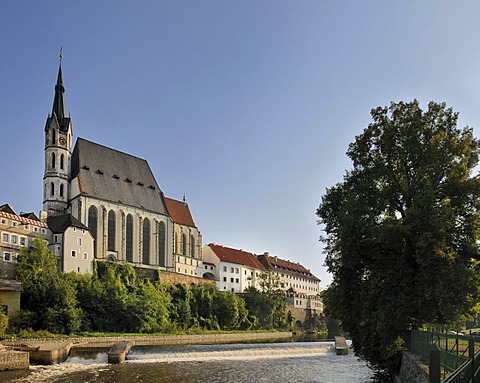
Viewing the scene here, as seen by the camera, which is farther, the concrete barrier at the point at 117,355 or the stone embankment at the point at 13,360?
the concrete barrier at the point at 117,355

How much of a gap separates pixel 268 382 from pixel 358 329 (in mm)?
6234

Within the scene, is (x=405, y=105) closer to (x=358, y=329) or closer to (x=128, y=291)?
(x=358, y=329)

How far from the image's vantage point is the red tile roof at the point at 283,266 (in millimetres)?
137350

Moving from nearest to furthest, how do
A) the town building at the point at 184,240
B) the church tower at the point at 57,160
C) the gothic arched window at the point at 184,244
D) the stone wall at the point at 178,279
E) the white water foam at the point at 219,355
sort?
the white water foam at the point at 219,355, the church tower at the point at 57,160, the stone wall at the point at 178,279, the town building at the point at 184,240, the gothic arched window at the point at 184,244

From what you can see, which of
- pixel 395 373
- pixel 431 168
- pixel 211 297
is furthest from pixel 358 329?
pixel 211 297

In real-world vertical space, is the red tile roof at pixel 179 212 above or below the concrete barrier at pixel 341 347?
above

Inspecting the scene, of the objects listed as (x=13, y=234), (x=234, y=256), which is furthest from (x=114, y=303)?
(x=234, y=256)

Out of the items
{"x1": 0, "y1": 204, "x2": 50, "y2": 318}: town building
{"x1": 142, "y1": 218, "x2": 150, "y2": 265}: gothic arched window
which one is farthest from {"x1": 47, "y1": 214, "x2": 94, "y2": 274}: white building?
{"x1": 142, "y1": 218, "x2": 150, "y2": 265}: gothic arched window

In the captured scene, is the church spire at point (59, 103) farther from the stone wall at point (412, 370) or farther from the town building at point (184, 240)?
the stone wall at point (412, 370)

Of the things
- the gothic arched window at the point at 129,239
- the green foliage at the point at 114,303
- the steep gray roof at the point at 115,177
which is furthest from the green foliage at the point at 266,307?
the gothic arched window at the point at 129,239

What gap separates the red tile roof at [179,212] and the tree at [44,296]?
40630 millimetres

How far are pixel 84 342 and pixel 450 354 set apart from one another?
46413 millimetres

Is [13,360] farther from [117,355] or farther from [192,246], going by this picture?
[192,246]

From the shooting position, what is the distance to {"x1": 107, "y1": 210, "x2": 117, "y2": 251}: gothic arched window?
291 feet
